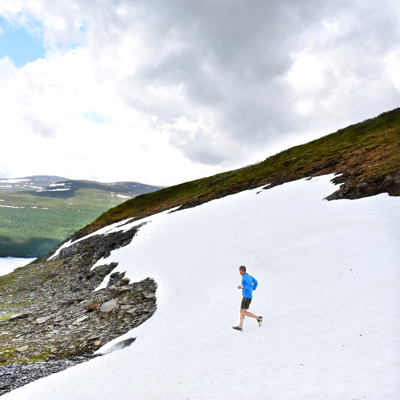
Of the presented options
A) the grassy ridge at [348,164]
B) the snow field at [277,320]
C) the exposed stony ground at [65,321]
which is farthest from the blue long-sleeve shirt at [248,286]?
the grassy ridge at [348,164]

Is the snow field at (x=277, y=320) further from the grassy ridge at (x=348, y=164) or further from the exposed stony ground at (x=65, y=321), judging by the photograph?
the grassy ridge at (x=348, y=164)

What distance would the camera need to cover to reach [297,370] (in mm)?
7414

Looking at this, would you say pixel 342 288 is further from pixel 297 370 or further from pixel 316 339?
pixel 297 370

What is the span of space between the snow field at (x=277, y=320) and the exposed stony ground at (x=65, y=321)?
1.50 m

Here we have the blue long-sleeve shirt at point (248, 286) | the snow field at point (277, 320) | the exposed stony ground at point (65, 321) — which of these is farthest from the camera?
the exposed stony ground at point (65, 321)

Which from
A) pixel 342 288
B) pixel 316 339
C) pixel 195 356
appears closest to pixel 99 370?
pixel 195 356

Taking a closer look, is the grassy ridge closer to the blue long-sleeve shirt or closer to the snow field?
the snow field

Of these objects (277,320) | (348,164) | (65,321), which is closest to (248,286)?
(277,320)

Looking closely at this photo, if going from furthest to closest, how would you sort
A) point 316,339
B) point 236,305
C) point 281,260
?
1. point 281,260
2. point 236,305
3. point 316,339

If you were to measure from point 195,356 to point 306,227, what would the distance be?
612 inches

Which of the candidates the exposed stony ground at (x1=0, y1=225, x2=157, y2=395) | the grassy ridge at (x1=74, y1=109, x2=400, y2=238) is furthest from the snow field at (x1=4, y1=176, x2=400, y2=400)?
the grassy ridge at (x1=74, y1=109, x2=400, y2=238)

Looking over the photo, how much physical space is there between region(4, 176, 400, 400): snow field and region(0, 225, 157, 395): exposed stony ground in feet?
4.93

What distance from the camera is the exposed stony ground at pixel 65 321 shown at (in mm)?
13758

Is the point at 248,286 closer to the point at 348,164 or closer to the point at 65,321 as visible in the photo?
the point at 65,321
